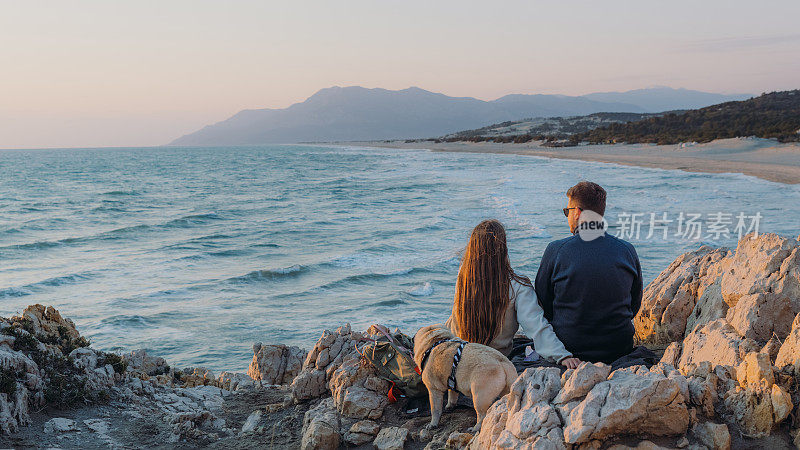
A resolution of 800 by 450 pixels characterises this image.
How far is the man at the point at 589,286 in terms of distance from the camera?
390 centimetres

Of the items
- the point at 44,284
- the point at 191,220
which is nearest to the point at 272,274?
the point at 44,284

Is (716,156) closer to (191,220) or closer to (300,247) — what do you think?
(300,247)

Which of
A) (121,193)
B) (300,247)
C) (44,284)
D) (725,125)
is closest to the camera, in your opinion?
(44,284)

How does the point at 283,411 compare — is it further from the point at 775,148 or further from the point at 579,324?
the point at 775,148

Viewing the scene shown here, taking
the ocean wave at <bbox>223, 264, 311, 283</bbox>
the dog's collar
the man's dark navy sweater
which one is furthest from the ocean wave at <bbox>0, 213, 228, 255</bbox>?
the man's dark navy sweater

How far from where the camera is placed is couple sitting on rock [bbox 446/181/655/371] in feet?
12.8

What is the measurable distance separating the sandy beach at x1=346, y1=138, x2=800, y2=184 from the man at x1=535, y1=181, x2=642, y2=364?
2204 cm

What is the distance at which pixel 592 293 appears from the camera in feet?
12.9

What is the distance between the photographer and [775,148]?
30.7 m

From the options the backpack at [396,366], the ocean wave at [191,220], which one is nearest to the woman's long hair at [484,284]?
the backpack at [396,366]

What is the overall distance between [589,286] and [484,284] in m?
0.69

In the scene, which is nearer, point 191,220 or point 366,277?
point 366,277

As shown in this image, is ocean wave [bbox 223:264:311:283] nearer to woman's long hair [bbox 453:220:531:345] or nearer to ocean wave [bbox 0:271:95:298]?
ocean wave [bbox 0:271:95:298]

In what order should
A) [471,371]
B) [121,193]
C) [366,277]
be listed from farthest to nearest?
[121,193], [366,277], [471,371]
